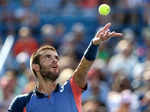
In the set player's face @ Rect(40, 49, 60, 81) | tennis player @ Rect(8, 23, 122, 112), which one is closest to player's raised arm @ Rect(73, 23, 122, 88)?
tennis player @ Rect(8, 23, 122, 112)

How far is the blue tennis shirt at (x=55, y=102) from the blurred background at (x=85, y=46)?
6.94ft

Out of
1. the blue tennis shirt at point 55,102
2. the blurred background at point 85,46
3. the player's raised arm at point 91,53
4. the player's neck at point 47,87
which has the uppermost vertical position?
the blurred background at point 85,46

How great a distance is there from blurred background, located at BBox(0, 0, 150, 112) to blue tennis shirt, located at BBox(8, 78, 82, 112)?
2.11 meters

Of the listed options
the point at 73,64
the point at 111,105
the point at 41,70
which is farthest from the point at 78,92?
the point at 73,64

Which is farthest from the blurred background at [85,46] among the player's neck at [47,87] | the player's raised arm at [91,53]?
the player's raised arm at [91,53]

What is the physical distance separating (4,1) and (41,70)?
323 inches

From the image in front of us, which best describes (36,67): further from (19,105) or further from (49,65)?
(19,105)

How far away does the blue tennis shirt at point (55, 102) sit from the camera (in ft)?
22.0

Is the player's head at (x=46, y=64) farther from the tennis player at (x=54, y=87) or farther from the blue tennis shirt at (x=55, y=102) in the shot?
the blue tennis shirt at (x=55, y=102)

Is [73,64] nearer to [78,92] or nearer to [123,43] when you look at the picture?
[123,43]

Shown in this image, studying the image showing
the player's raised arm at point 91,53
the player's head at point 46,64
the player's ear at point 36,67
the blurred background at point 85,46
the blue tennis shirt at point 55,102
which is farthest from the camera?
the blurred background at point 85,46

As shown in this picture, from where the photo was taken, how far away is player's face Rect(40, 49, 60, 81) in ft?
22.3

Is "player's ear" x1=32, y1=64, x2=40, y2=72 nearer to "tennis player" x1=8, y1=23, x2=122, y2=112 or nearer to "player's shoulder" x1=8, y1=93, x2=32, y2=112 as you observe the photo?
"tennis player" x1=8, y1=23, x2=122, y2=112

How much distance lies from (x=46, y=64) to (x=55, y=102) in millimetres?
465
